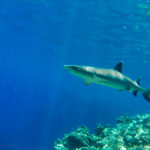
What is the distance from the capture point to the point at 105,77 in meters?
5.99

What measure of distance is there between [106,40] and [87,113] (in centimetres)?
2195

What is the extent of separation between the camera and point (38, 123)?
50.6 meters

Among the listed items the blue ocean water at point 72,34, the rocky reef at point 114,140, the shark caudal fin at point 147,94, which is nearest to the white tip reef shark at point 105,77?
the shark caudal fin at point 147,94

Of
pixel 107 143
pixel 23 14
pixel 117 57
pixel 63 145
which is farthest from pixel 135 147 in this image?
pixel 117 57

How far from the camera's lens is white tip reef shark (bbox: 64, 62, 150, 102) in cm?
542

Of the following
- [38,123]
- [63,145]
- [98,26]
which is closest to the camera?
[63,145]

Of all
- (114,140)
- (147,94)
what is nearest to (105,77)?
(147,94)

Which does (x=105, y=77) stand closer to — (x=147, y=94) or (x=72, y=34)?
(x=147, y=94)

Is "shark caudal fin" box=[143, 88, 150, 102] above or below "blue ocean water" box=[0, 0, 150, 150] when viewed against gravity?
below

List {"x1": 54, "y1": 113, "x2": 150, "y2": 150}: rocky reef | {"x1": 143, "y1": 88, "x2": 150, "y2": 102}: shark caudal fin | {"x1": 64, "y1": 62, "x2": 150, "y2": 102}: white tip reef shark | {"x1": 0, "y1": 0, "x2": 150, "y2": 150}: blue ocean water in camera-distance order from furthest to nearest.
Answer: {"x1": 0, "y1": 0, "x2": 150, "y2": 150}: blue ocean water < {"x1": 54, "y1": 113, "x2": 150, "y2": 150}: rocky reef < {"x1": 143, "y1": 88, "x2": 150, "y2": 102}: shark caudal fin < {"x1": 64, "y1": 62, "x2": 150, "y2": 102}: white tip reef shark

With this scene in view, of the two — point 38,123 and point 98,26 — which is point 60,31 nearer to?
point 98,26

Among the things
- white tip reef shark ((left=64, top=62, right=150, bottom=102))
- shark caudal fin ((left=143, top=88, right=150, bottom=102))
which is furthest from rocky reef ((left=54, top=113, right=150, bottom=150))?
white tip reef shark ((left=64, top=62, right=150, bottom=102))

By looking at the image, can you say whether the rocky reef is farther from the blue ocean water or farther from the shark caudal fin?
Answer: the blue ocean water

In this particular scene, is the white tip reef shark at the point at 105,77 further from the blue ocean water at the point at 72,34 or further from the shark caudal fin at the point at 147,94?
the blue ocean water at the point at 72,34
